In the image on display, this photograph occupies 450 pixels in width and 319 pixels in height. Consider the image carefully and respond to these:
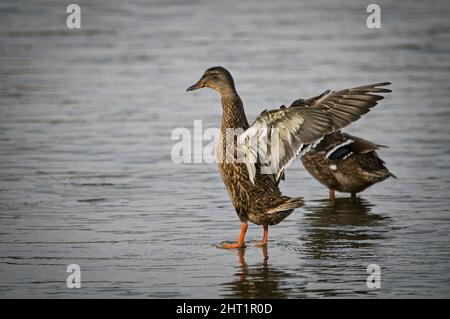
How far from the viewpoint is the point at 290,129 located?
789 centimetres

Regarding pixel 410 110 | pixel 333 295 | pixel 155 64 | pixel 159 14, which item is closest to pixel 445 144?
pixel 410 110

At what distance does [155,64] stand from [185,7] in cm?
596

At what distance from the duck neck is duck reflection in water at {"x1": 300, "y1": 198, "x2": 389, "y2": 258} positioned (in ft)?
3.84

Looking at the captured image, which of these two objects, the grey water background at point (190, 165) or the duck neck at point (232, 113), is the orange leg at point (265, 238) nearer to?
the grey water background at point (190, 165)

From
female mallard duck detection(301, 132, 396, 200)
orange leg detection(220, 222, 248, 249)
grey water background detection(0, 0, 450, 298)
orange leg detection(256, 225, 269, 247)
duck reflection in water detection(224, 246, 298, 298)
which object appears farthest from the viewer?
female mallard duck detection(301, 132, 396, 200)

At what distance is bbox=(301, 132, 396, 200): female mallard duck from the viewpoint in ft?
32.9

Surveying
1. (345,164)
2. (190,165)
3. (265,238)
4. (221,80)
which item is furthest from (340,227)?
(190,165)

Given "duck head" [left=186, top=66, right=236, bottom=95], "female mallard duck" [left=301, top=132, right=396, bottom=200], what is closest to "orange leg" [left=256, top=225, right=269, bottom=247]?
"duck head" [left=186, top=66, right=236, bottom=95]

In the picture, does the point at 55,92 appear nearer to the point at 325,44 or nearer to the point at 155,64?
the point at 155,64

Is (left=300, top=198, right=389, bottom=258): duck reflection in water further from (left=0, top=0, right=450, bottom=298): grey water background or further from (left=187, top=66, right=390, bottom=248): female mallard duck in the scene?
(left=187, top=66, right=390, bottom=248): female mallard duck

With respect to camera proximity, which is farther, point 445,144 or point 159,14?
point 159,14

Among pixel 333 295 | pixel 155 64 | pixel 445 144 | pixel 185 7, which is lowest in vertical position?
pixel 333 295

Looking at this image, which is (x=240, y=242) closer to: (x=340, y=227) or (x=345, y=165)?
(x=340, y=227)

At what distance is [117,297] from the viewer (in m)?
6.96
